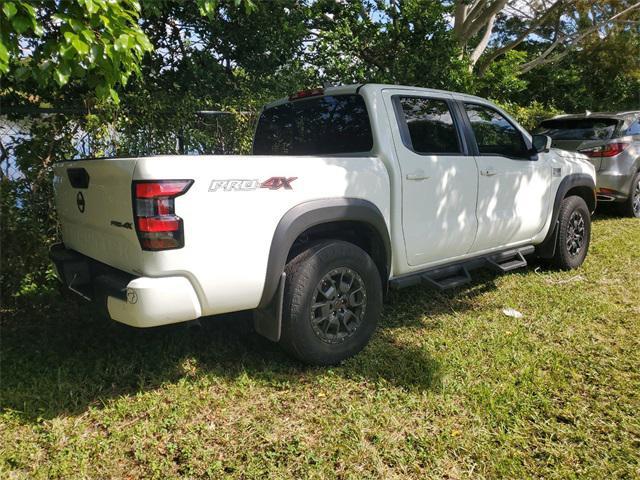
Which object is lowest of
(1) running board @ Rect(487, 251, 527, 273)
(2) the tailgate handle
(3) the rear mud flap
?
(1) running board @ Rect(487, 251, 527, 273)

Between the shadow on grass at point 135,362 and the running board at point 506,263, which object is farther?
the running board at point 506,263

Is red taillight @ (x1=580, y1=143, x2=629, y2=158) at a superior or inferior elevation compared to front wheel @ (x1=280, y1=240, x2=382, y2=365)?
superior

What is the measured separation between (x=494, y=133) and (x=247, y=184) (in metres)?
2.79

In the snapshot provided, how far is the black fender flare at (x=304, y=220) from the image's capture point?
2.76m

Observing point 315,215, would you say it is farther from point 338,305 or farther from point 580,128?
point 580,128

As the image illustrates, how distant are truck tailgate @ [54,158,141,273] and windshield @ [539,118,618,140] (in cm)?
765

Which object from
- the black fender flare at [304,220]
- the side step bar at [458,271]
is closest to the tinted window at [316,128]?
the black fender flare at [304,220]

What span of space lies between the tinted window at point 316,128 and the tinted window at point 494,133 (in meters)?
1.21

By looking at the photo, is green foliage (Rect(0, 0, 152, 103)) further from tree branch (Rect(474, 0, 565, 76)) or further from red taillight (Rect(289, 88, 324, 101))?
tree branch (Rect(474, 0, 565, 76))

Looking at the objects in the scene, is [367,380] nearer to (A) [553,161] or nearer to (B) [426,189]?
(B) [426,189]

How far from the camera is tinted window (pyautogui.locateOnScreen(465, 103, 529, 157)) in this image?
168 inches

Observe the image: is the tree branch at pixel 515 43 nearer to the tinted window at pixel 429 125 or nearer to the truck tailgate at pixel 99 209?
the tinted window at pixel 429 125

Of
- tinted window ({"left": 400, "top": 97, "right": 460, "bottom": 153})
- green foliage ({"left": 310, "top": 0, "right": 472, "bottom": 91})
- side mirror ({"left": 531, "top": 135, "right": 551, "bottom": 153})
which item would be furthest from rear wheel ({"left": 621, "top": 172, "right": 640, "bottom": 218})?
tinted window ({"left": 400, "top": 97, "right": 460, "bottom": 153})

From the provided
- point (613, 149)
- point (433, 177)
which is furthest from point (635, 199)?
point (433, 177)
